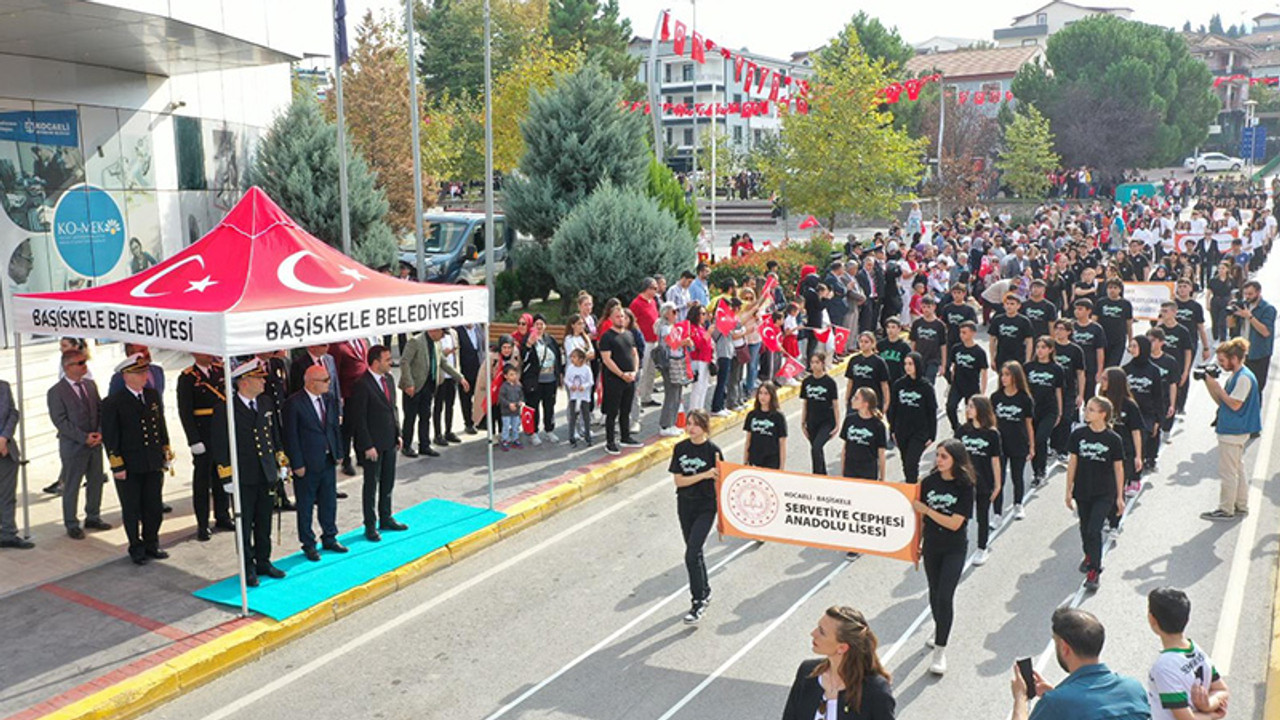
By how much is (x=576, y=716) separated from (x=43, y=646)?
4.16 m

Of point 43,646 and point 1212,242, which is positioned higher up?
point 1212,242

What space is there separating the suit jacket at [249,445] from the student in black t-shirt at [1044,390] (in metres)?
7.73

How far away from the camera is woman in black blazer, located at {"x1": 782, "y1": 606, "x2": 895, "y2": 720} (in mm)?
4664

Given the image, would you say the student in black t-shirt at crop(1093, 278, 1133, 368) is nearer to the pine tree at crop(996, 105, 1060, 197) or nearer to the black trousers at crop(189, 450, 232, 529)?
the black trousers at crop(189, 450, 232, 529)

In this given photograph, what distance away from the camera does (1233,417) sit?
10820 millimetres

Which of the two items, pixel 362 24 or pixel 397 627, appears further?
pixel 362 24

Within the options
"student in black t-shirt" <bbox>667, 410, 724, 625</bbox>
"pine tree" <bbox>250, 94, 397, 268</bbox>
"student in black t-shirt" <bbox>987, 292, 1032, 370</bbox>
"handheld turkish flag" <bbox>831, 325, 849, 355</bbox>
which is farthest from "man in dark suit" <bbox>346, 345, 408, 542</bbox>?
"pine tree" <bbox>250, 94, 397, 268</bbox>

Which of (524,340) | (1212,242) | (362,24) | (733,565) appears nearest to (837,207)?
(1212,242)

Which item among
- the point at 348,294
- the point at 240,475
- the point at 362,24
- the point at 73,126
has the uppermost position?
the point at 362,24

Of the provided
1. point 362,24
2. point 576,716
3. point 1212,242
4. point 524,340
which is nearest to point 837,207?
point 1212,242

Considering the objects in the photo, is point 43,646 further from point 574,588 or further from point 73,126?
point 73,126

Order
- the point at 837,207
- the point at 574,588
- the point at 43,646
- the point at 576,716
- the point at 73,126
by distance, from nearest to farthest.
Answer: the point at 576,716 < the point at 43,646 < the point at 574,588 < the point at 73,126 < the point at 837,207

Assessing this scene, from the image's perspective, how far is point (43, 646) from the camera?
8.08 m

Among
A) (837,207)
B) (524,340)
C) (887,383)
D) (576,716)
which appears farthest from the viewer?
(837,207)
